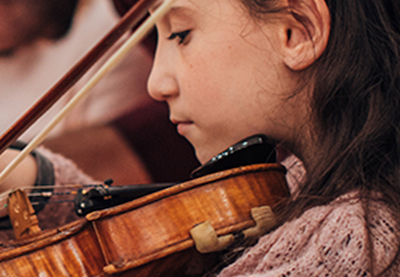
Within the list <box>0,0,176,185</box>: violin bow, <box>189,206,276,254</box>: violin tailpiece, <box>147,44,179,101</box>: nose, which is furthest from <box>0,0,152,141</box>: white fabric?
<box>189,206,276,254</box>: violin tailpiece

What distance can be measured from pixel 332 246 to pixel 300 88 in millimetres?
256

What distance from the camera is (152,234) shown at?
0.47 meters

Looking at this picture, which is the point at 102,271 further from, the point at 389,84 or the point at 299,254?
the point at 389,84

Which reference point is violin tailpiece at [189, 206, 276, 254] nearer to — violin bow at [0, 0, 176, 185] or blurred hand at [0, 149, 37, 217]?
violin bow at [0, 0, 176, 185]

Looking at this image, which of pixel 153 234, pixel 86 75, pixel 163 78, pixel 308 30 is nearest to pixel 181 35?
pixel 163 78

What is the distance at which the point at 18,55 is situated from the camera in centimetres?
119

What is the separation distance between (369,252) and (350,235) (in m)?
0.02

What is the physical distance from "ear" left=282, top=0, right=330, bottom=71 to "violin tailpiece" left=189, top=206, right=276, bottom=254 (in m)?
0.22

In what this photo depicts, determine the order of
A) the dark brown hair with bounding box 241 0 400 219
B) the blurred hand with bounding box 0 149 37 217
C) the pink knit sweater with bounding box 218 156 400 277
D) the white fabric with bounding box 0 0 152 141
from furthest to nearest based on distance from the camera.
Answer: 1. the white fabric with bounding box 0 0 152 141
2. the blurred hand with bounding box 0 149 37 217
3. the dark brown hair with bounding box 241 0 400 219
4. the pink knit sweater with bounding box 218 156 400 277

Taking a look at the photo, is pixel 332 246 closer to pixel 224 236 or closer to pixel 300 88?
pixel 224 236

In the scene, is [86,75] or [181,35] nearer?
[181,35]

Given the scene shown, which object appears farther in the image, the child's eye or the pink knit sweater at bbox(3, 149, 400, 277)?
the child's eye

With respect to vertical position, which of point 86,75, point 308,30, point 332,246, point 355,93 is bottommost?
point 332,246

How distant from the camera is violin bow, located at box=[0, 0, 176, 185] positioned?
50 centimetres
